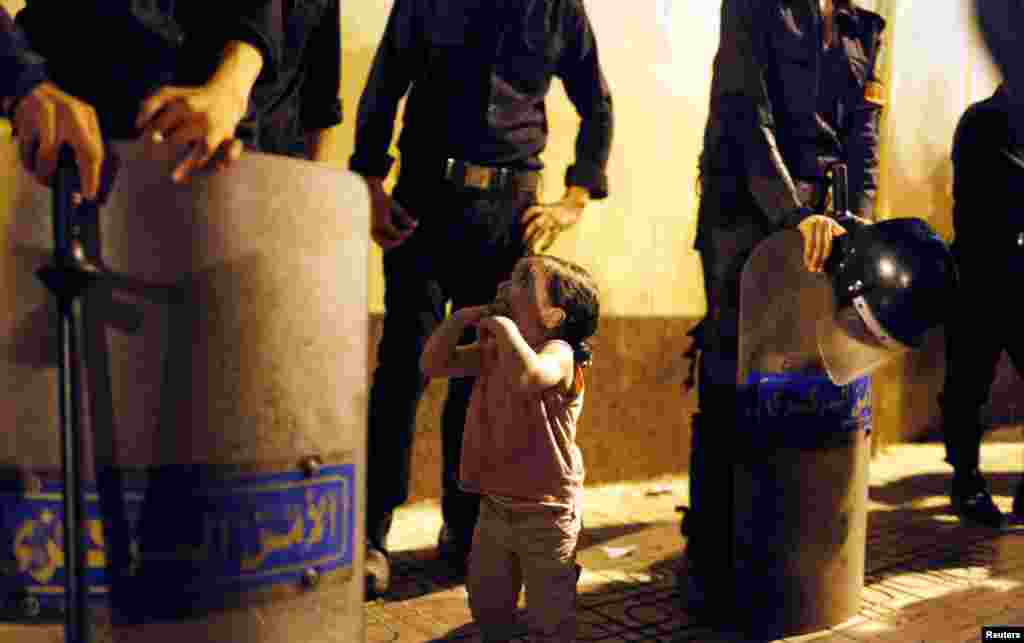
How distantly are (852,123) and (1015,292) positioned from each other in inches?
60.7

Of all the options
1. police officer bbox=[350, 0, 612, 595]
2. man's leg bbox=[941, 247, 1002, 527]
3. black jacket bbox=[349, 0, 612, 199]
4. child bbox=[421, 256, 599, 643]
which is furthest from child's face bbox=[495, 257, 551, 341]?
man's leg bbox=[941, 247, 1002, 527]

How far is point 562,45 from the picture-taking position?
270 centimetres

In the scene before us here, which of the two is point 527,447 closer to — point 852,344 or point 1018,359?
point 852,344

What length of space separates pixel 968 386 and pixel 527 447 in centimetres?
266

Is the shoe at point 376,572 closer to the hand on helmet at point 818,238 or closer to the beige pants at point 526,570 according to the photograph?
the beige pants at point 526,570

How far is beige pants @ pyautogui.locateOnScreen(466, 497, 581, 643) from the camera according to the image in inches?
77.9

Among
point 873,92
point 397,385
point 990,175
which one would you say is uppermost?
point 873,92

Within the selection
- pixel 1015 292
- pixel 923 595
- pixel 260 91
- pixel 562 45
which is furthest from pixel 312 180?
pixel 1015 292

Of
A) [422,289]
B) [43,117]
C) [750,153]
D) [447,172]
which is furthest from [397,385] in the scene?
[43,117]

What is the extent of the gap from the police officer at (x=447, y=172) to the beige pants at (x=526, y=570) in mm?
554

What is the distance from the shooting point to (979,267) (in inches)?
146

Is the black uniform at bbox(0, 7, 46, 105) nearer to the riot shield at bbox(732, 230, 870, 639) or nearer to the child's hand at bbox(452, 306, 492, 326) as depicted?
the child's hand at bbox(452, 306, 492, 326)

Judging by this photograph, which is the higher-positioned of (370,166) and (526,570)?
(370,166)

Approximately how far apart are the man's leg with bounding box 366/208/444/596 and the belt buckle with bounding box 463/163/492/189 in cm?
21
